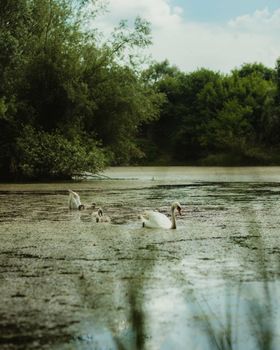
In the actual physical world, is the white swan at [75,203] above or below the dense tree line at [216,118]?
below

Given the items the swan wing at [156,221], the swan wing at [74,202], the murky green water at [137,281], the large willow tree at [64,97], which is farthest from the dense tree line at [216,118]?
the murky green water at [137,281]

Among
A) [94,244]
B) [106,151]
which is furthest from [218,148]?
[94,244]

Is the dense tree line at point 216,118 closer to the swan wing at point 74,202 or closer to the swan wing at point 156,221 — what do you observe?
the swan wing at point 74,202

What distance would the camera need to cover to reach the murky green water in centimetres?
139

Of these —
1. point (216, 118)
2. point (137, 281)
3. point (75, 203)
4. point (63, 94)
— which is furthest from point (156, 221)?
point (216, 118)

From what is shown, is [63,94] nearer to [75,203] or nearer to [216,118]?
[75,203]

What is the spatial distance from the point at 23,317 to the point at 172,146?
4490cm

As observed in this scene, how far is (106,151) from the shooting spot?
2216cm

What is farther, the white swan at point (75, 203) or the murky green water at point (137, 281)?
the white swan at point (75, 203)

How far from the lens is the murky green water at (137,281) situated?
139cm

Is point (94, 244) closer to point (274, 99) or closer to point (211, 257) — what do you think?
point (211, 257)

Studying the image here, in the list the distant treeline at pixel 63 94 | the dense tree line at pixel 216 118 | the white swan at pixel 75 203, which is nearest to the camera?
the white swan at pixel 75 203

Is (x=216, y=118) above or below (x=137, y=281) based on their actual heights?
above

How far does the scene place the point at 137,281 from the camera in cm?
219
